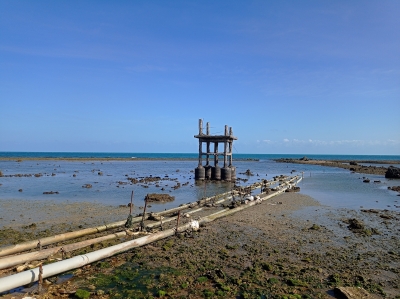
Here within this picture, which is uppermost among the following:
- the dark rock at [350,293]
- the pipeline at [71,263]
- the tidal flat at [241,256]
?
the pipeline at [71,263]

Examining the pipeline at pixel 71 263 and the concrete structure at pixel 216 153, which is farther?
the concrete structure at pixel 216 153

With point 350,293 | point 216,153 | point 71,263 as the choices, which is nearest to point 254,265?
point 350,293

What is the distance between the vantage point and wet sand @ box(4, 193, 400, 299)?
7684 millimetres

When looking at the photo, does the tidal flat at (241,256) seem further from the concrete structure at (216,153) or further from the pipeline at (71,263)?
the concrete structure at (216,153)

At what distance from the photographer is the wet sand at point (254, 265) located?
7.68 m

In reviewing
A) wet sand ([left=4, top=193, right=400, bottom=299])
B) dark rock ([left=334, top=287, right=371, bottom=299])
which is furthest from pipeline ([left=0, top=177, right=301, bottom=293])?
dark rock ([left=334, top=287, right=371, bottom=299])

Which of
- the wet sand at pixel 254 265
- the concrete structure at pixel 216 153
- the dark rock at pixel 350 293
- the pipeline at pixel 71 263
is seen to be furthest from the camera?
the concrete structure at pixel 216 153

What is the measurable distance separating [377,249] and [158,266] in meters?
8.03

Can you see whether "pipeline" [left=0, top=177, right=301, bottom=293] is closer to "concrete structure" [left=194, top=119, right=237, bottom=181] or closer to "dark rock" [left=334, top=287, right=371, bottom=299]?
"dark rock" [left=334, top=287, right=371, bottom=299]

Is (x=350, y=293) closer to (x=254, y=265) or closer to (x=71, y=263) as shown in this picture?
(x=254, y=265)

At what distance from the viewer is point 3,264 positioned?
26.2ft

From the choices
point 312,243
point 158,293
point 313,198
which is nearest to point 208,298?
point 158,293

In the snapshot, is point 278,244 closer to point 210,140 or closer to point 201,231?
→ point 201,231

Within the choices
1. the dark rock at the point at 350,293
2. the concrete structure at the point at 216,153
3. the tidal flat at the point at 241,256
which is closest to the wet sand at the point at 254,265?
the tidal flat at the point at 241,256
